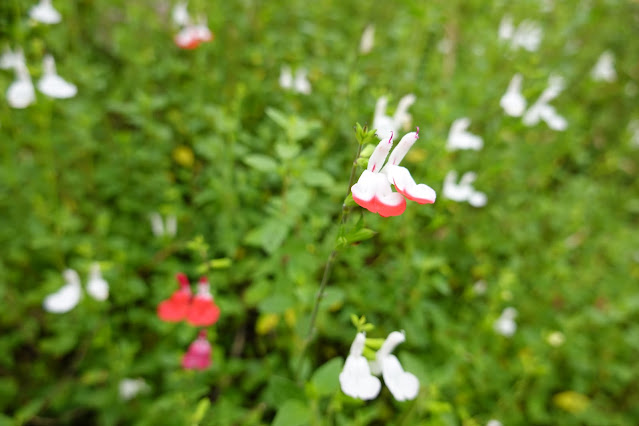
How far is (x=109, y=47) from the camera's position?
318 centimetres

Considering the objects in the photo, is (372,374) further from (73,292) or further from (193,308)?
(73,292)

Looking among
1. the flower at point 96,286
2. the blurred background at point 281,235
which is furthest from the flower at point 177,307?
the flower at point 96,286

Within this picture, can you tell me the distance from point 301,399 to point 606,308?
9.10 feet

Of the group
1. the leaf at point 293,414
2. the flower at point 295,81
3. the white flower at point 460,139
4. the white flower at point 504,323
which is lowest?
the white flower at point 504,323

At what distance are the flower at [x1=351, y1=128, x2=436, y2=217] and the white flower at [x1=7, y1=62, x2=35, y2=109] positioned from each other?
1726mm

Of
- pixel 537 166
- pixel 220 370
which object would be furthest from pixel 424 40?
pixel 220 370

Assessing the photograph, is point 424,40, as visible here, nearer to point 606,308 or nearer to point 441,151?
point 441,151

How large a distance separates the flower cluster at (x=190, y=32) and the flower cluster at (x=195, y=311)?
1.38 m

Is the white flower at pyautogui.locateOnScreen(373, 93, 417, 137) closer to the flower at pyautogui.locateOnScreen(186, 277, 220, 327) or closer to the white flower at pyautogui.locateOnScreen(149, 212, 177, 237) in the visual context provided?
the flower at pyautogui.locateOnScreen(186, 277, 220, 327)

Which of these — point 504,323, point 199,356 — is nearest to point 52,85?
point 199,356

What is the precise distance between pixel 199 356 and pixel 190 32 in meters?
1.80

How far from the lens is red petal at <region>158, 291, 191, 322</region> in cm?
146

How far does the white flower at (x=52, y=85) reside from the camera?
174cm

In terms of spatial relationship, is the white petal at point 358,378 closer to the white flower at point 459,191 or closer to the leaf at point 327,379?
the leaf at point 327,379
